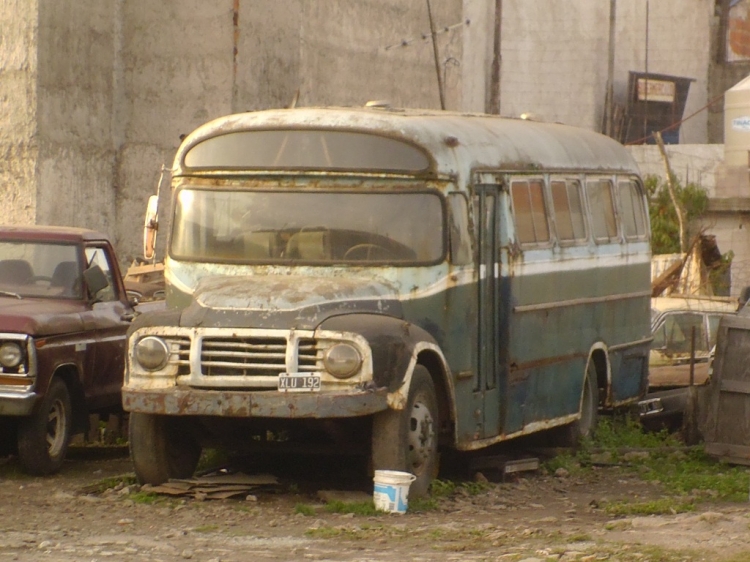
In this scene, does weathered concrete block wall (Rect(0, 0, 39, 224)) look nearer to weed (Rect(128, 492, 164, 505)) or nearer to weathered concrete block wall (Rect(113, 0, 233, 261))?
weathered concrete block wall (Rect(113, 0, 233, 261))

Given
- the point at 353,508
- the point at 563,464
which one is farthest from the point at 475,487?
the point at 563,464

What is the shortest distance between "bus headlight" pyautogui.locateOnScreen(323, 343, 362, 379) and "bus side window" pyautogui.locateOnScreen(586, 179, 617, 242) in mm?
4180

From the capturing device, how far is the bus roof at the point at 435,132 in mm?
9438

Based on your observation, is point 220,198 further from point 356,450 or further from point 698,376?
point 698,376

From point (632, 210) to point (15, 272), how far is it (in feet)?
17.9

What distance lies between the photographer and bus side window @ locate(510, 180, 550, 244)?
1052 centimetres

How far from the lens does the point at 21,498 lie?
9227 millimetres

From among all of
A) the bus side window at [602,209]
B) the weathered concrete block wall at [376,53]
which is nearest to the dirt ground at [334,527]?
the bus side window at [602,209]

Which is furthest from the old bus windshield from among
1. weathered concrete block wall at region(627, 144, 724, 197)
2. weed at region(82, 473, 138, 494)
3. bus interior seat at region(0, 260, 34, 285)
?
weathered concrete block wall at region(627, 144, 724, 197)

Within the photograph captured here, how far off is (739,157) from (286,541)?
25244 millimetres

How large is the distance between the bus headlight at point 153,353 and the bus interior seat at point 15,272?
2563 mm

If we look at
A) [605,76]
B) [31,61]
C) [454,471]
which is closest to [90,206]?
[31,61]

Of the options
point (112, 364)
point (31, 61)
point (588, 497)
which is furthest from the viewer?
point (31, 61)

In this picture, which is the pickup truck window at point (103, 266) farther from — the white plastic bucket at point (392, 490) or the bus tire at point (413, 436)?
the white plastic bucket at point (392, 490)
